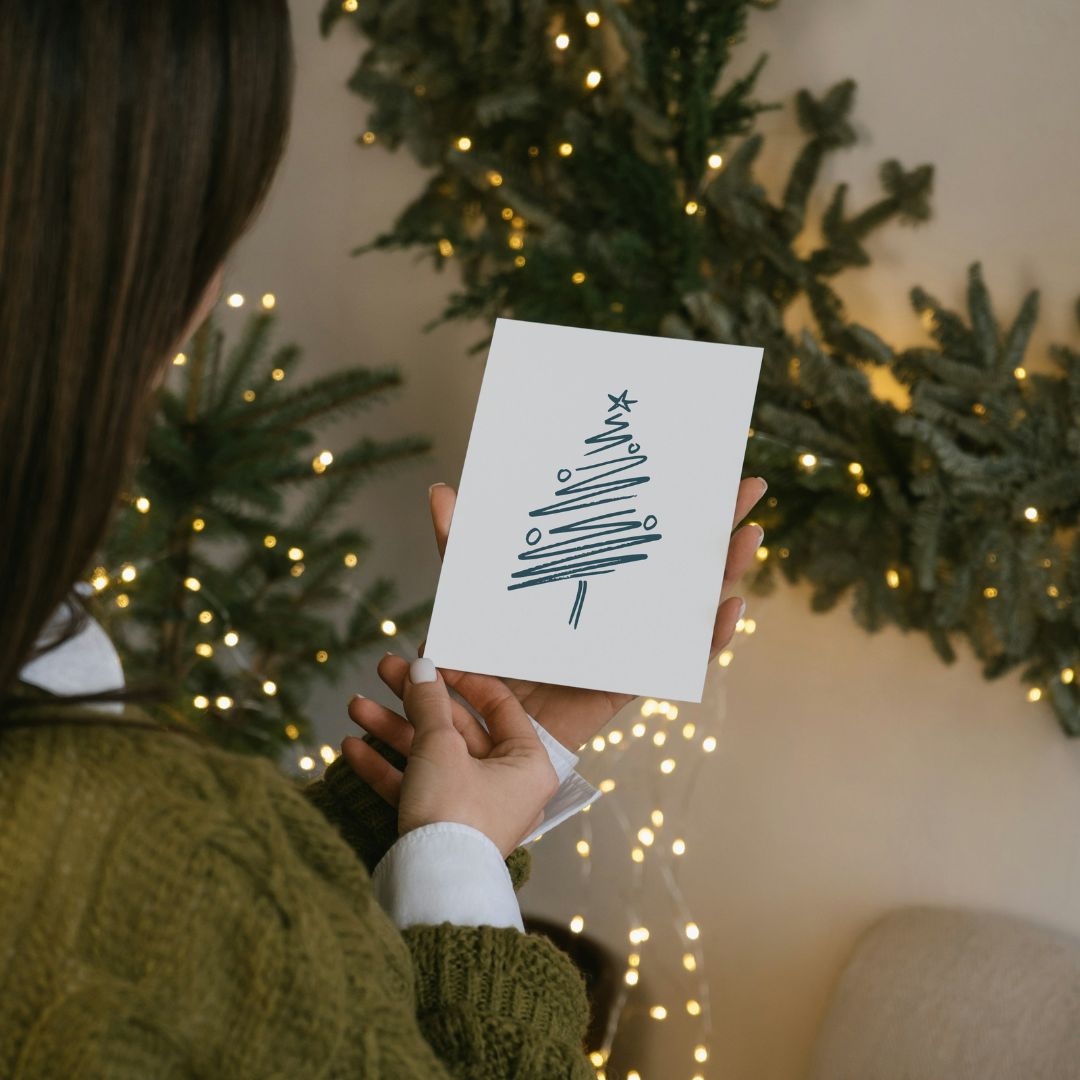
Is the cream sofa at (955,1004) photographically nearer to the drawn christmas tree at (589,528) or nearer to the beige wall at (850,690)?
the beige wall at (850,690)

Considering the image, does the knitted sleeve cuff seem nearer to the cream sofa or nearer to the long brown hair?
the long brown hair

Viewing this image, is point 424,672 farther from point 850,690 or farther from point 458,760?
point 850,690

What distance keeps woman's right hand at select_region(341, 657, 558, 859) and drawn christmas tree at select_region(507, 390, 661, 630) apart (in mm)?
98

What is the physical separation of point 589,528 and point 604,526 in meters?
0.01

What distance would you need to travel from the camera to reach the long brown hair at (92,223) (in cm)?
46

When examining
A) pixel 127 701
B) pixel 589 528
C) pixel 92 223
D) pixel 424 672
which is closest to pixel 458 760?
pixel 424 672

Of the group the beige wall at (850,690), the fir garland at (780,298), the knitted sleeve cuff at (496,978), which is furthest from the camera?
the beige wall at (850,690)

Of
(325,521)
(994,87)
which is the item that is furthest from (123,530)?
(994,87)

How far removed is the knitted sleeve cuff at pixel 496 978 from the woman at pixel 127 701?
0.37 feet

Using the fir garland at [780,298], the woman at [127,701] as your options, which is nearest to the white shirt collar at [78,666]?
the woman at [127,701]

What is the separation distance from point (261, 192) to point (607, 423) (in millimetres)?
447

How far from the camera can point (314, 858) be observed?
1.76 feet

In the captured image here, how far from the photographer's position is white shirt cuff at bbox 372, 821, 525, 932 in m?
0.70

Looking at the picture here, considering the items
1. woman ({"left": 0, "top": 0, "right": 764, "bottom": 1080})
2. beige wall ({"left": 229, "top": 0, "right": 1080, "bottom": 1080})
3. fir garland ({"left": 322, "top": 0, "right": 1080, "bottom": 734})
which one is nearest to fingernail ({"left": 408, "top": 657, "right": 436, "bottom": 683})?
woman ({"left": 0, "top": 0, "right": 764, "bottom": 1080})
